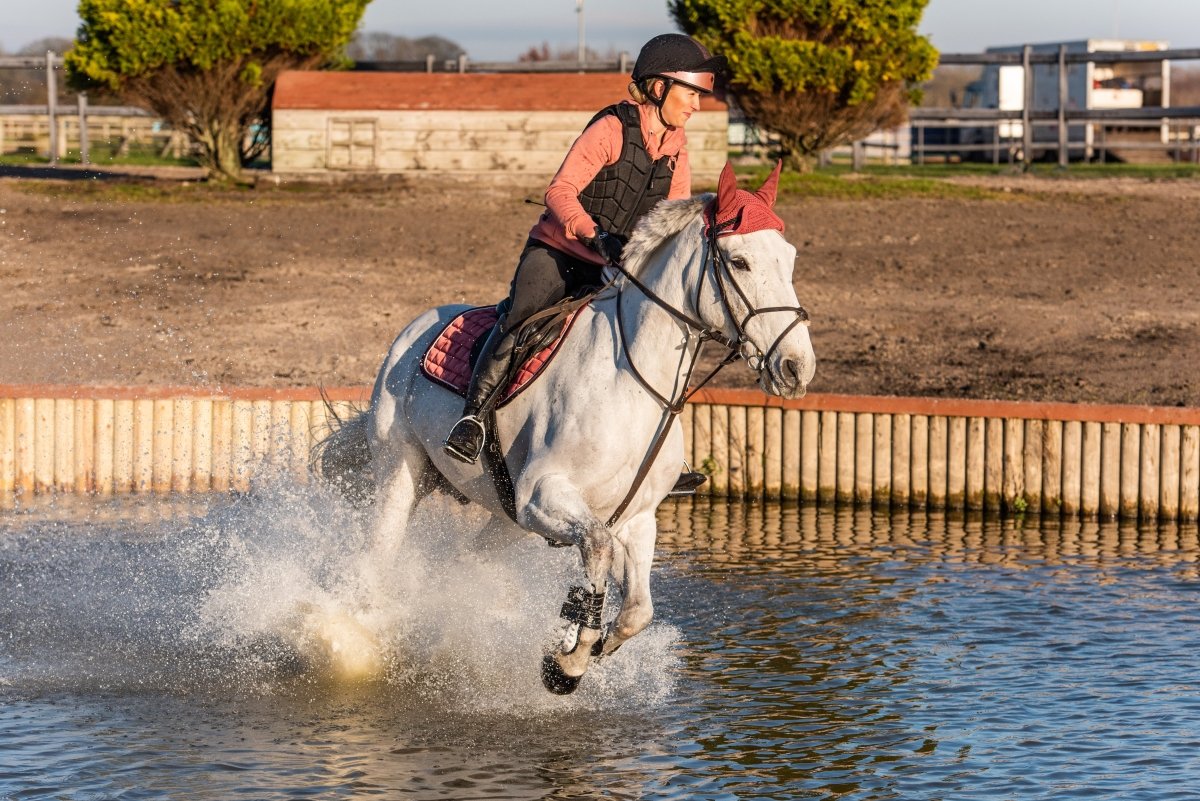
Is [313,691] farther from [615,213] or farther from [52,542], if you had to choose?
[52,542]

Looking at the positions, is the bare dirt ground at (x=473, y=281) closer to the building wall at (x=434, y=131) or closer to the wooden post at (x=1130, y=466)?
the building wall at (x=434, y=131)

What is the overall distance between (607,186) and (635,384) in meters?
1.01

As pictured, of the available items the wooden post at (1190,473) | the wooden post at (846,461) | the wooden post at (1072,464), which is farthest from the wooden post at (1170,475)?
the wooden post at (846,461)

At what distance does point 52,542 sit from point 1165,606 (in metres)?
6.85

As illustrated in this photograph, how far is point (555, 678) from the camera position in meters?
7.30

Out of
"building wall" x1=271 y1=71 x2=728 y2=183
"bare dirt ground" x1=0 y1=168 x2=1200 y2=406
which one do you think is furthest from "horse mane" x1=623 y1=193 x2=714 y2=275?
"building wall" x1=271 y1=71 x2=728 y2=183

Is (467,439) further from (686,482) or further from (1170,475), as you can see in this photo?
(1170,475)

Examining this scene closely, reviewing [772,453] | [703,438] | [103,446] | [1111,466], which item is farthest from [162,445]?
[1111,466]

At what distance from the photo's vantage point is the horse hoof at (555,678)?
727cm

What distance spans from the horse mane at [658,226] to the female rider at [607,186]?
0.17 m

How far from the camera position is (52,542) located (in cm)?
1082

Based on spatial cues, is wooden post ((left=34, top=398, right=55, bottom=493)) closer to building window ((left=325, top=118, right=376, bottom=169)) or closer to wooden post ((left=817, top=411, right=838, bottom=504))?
wooden post ((left=817, top=411, right=838, bottom=504))

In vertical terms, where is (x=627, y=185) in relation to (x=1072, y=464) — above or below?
above

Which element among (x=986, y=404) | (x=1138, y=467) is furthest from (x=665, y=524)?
(x=1138, y=467)
